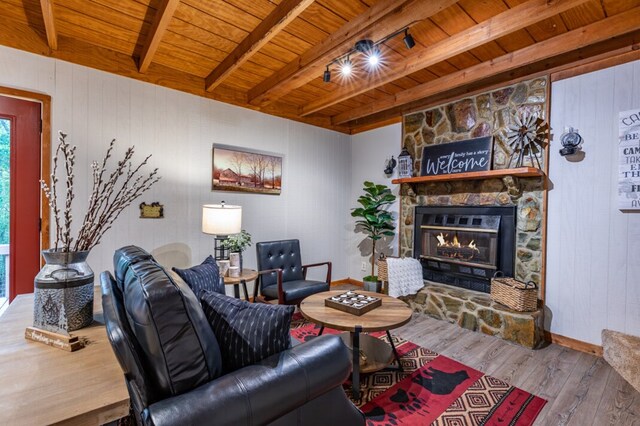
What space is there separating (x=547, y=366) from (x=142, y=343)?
2.90m

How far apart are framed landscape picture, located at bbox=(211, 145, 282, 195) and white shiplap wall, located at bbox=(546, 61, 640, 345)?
3.04 metres

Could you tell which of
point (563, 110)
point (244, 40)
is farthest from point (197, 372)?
point (563, 110)

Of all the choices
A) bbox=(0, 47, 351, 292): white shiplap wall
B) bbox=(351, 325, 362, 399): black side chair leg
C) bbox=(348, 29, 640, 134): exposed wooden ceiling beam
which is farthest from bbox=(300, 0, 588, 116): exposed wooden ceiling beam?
bbox=(351, 325, 362, 399): black side chair leg

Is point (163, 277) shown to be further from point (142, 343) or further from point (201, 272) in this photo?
point (201, 272)

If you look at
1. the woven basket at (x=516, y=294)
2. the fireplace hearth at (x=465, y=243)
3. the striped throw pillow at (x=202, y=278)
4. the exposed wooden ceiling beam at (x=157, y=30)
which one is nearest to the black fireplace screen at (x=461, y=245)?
the fireplace hearth at (x=465, y=243)

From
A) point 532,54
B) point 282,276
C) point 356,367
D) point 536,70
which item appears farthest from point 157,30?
point 536,70

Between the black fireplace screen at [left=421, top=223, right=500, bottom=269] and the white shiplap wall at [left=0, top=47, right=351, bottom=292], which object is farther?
the black fireplace screen at [left=421, top=223, right=500, bottom=269]

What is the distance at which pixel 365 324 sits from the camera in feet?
6.51

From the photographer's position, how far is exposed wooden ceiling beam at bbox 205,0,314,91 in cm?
205

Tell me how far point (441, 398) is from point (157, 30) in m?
3.28

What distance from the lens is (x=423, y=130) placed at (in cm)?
392

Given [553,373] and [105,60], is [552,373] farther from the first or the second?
[105,60]

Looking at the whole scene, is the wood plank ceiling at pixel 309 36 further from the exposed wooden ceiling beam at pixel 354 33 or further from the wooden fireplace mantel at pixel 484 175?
the wooden fireplace mantel at pixel 484 175

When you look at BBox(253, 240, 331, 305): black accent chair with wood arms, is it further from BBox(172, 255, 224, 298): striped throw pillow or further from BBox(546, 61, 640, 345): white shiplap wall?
BBox(546, 61, 640, 345): white shiplap wall
